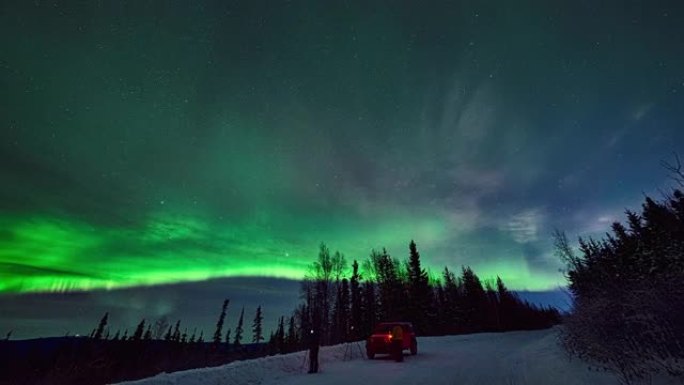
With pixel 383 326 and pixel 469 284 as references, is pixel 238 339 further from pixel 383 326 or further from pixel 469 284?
pixel 383 326

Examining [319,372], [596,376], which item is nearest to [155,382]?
[319,372]

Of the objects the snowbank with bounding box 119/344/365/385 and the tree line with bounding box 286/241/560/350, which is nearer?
the snowbank with bounding box 119/344/365/385

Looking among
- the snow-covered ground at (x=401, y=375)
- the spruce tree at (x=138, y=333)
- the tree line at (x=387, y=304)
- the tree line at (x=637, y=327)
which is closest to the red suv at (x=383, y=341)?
the snow-covered ground at (x=401, y=375)

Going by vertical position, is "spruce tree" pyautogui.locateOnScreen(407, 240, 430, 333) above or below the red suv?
above

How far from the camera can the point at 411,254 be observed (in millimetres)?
57062

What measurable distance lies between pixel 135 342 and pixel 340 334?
36292mm

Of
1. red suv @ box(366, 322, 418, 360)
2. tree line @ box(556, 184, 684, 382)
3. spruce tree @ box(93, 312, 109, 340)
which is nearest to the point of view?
tree line @ box(556, 184, 684, 382)

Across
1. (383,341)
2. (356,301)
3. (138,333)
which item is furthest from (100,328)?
(383,341)

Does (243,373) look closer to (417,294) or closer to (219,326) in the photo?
(417,294)

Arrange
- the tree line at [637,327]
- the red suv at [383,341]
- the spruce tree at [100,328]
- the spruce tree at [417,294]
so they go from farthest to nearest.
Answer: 1. the spruce tree at [100,328]
2. the spruce tree at [417,294]
3. the red suv at [383,341]
4. the tree line at [637,327]

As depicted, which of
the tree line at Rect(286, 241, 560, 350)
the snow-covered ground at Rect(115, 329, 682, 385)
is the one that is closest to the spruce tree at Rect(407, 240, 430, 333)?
the tree line at Rect(286, 241, 560, 350)

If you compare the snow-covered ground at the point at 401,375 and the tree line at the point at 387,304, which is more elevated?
the tree line at the point at 387,304

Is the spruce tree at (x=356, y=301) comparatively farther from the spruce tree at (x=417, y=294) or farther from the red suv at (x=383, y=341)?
the red suv at (x=383, y=341)

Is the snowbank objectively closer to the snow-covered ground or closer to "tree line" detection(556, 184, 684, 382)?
the snow-covered ground
